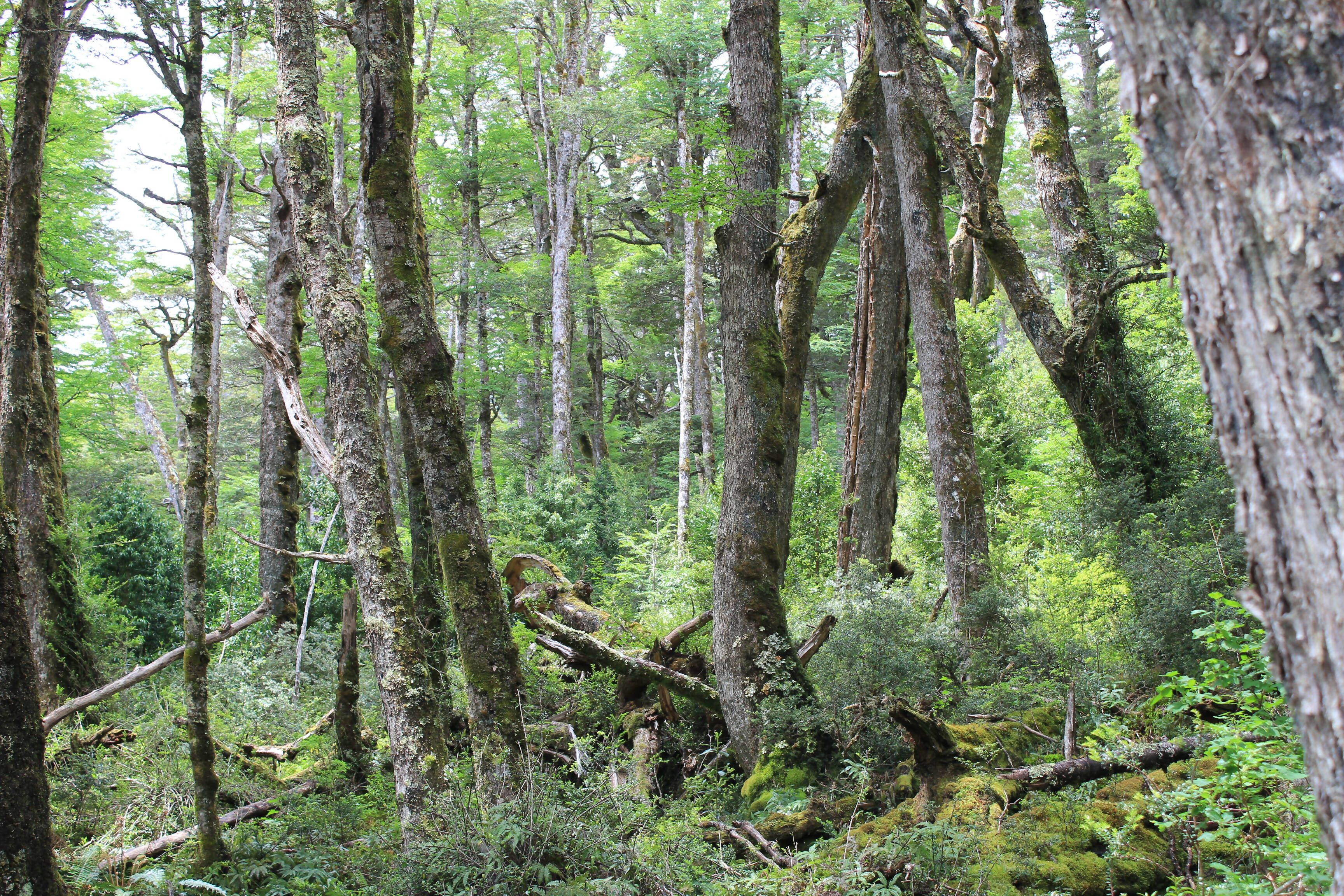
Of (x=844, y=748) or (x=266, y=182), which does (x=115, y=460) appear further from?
(x=844, y=748)

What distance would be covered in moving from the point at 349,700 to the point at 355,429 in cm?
292

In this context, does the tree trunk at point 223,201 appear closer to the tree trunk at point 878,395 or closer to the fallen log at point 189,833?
the fallen log at point 189,833

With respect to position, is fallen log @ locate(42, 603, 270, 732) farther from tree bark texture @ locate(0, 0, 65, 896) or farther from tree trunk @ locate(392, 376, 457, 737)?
tree trunk @ locate(392, 376, 457, 737)

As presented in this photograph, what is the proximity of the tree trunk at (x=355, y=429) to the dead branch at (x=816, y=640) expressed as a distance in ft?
11.6

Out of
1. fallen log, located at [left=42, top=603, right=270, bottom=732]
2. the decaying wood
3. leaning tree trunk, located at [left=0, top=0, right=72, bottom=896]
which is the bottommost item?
the decaying wood

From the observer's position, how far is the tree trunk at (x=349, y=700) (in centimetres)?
671

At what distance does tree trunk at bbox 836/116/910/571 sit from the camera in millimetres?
10039

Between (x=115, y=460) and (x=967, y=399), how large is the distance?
98.9 ft

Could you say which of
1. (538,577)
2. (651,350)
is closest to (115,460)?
(651,350)

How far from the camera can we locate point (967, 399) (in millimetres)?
8430

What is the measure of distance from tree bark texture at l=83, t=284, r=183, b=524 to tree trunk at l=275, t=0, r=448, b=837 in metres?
18.7

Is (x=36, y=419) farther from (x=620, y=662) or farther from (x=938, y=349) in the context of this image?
(x=938, y=349)

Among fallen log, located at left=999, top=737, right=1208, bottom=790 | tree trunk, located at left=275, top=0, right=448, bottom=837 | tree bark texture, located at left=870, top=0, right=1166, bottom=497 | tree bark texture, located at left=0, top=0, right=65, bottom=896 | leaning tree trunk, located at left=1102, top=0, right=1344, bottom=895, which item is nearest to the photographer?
leaning tree trunk, located at left=1102, top=0, right=1344, bottom=895

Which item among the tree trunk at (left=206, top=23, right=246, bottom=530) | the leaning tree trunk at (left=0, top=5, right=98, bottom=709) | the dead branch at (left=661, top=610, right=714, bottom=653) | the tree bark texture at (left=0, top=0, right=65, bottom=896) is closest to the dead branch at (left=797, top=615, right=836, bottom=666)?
the dead branch at (left=661, top=610, right=714, bottom=653)
